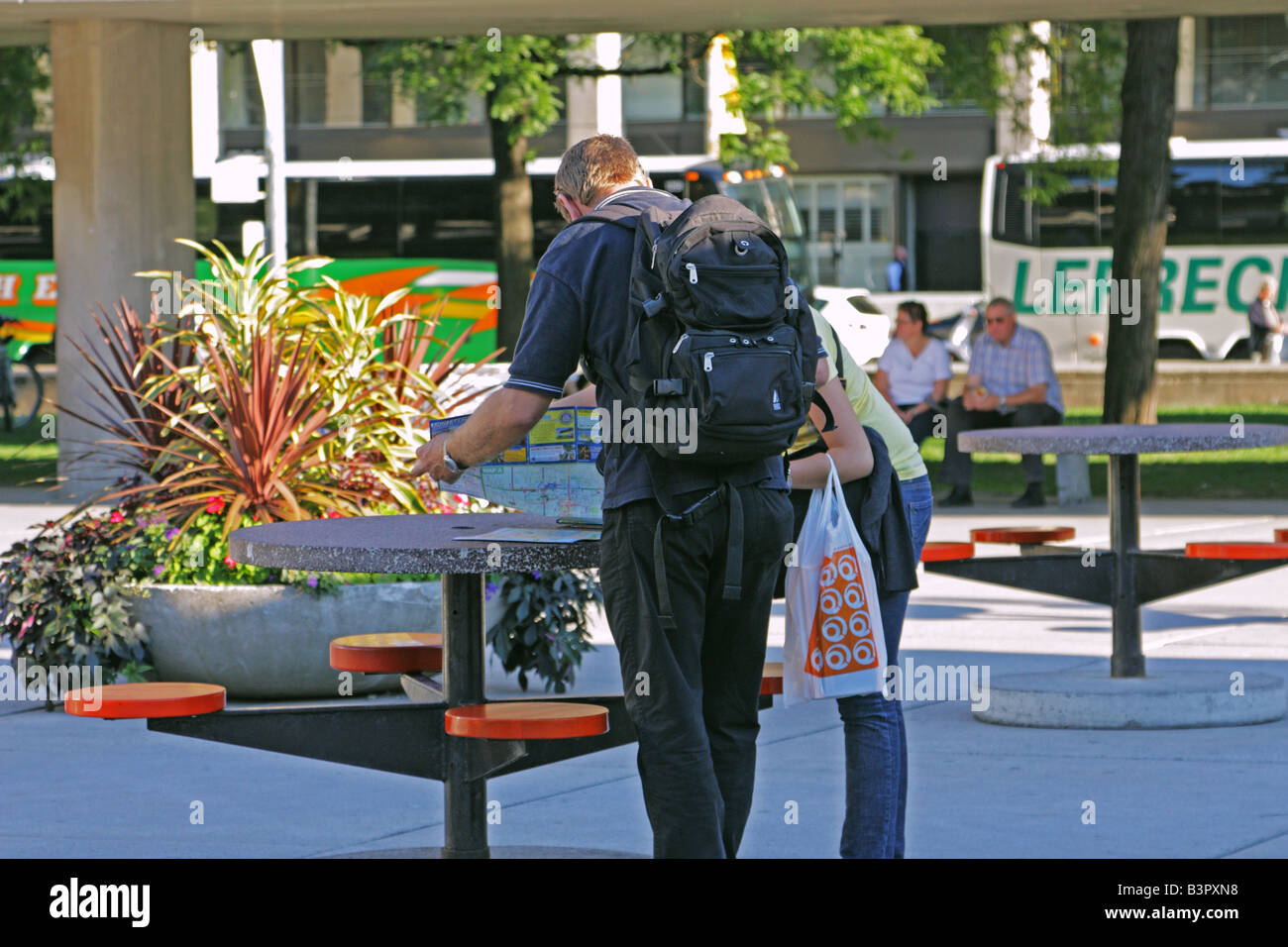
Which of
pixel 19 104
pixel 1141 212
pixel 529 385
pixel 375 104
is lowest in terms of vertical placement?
pixel 529 385

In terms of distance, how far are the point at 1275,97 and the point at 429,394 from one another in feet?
123

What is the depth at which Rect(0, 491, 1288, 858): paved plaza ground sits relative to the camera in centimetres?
550

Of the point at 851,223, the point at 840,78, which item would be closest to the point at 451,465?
the point at 840,78

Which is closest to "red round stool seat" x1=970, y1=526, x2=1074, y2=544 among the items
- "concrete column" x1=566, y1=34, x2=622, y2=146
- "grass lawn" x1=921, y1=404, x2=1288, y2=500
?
"grass lawn" x1=921, y1=404, x2=1288, y2=500

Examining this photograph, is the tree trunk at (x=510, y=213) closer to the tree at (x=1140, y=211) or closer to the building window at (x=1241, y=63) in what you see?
the tree at (x=1140, y=211)

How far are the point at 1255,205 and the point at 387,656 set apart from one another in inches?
1211

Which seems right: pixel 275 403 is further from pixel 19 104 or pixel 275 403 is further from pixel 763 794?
pixel 19 104

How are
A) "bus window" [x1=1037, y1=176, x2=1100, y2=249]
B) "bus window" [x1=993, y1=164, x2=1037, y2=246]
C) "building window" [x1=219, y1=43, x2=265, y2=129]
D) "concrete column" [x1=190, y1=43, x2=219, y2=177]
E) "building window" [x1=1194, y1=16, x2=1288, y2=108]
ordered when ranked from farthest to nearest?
"building window" [x1=219, y1=43, x2=265, y2=129] → "concrete column" [x1=190, y1=43, x2=219, y2=177] → "building window" [x1=1194, y1=16, x2=1288, y2=108] → "bus window" [x1=993, y1=164, x2=1037, y2=246] → "bus window" [x1=1037, y1=176, x2=1100, y2=249]

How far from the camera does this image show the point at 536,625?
772cm

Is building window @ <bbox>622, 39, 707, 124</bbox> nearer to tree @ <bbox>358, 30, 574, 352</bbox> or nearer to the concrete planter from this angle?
tree @ <bbox>358, 30, 574, 352</bbox>

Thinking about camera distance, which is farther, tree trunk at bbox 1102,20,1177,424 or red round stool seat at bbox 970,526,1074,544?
tree trunk at bbox 1102,20,1177,424

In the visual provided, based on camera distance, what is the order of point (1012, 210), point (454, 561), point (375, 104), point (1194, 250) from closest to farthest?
point (454, 561) < point (1194, 250) < point (1012, 210) < point (375, 104)

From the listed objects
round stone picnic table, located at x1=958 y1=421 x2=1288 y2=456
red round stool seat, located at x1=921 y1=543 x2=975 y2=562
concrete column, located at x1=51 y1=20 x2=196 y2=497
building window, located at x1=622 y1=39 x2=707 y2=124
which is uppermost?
building window, located at x1=622 y1=39 x2=707 y2=124

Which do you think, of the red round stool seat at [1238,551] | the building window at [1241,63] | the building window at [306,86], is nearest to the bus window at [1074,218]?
the building window at [1241,63]
